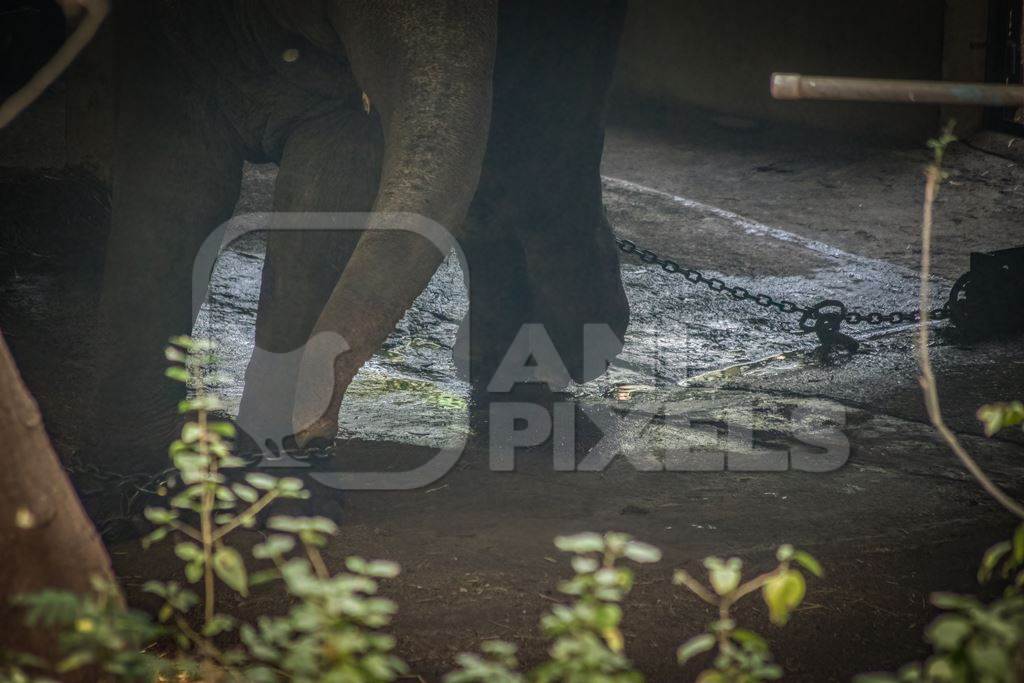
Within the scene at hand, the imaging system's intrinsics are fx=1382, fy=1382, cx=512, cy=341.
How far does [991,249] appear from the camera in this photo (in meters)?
6.85

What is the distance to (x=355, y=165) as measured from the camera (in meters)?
3.94

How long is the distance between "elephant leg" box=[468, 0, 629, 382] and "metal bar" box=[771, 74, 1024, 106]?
120 inches

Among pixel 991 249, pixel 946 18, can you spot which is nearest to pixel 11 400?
pixel 991 249

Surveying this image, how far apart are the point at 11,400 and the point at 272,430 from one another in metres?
1.81

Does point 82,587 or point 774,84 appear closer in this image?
point 774,84

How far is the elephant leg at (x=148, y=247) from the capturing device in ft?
12.8

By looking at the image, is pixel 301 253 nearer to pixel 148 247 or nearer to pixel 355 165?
pixel 355 165

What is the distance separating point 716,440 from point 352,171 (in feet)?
5.17

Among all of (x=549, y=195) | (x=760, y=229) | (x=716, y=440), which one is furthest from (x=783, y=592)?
(x=760, y=229)

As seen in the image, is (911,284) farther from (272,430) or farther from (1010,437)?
(272,430)

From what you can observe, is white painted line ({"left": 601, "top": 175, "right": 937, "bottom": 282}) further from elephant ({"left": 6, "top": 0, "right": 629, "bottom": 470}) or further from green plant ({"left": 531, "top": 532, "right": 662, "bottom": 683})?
green plant ({"left": 531, "top": 532, "right": 662, "bottom": 683})

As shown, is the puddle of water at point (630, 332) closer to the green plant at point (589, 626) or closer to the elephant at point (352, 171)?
the elephant at point (352, 171)

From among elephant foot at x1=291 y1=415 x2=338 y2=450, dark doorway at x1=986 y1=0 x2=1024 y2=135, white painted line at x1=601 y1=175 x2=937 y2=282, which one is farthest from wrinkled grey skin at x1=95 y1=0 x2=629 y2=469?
dark doorway at x1=986 y1=0 x2=1024 y2=135

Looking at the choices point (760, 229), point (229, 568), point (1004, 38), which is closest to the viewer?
point (229, 568)
